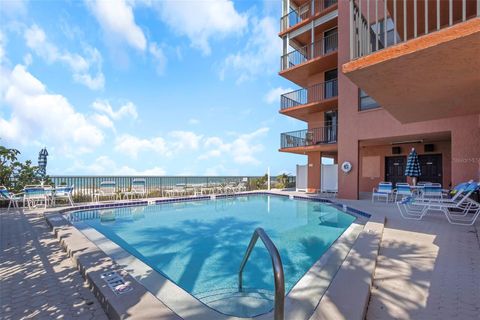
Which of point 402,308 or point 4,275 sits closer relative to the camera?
point 402,308

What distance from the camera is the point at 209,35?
1628cm

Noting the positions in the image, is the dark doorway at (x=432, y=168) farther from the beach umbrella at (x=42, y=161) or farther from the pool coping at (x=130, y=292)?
the beach umbrella at (x=42, y=161)

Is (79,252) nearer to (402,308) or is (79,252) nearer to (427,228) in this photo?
(402,308)

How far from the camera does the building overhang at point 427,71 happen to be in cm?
283

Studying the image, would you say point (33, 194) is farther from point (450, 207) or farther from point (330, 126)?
point (330, 126)

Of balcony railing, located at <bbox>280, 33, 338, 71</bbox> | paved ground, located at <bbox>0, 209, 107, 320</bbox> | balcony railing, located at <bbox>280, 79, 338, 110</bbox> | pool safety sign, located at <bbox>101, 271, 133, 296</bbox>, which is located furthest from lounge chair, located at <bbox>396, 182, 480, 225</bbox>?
balcony railing, located at <bbox>280, 33, 338, 71</bbox>

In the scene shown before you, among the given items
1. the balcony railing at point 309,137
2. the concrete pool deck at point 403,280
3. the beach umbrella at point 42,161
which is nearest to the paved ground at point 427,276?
the concrete pool deck at point 403,280

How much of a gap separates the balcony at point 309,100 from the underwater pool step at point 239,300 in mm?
12213

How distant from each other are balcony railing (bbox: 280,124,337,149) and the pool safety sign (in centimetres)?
1320

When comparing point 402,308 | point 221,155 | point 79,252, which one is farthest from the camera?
point 221,155

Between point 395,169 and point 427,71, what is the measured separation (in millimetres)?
11913

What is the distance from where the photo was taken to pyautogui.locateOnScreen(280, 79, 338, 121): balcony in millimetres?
14251

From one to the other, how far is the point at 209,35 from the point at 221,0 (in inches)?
190

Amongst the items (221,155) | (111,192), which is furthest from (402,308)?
(221,155)
